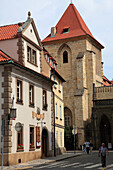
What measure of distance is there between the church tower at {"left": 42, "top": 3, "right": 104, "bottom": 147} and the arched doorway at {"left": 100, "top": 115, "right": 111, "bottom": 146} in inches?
140

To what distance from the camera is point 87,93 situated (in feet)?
166

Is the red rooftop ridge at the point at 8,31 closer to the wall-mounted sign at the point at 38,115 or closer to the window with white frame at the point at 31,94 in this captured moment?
the window with white frame at the point at 31,94

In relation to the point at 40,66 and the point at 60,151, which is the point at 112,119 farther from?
the point at 40,66

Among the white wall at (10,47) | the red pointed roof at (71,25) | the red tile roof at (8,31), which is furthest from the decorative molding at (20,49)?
the red pointed roof at (71,25)

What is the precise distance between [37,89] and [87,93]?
2530cm

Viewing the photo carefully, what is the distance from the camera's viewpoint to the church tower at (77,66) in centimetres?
4888

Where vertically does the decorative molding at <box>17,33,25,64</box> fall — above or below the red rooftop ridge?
below

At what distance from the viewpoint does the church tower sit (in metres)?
48.9

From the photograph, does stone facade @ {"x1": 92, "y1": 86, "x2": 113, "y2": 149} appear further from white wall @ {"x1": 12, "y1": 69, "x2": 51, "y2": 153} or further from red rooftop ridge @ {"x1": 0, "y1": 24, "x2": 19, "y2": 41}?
red rooftop ridge @ {"x1": 0, "y1": 24, "x2": 19, "y2": 41}

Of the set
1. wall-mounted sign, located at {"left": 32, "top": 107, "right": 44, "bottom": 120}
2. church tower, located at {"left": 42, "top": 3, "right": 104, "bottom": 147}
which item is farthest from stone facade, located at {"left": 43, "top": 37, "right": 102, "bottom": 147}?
wall-mounted sign, located at {"left": 32, "top": 107, "right": 44, "bottom": 120}

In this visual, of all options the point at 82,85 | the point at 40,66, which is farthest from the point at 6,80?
the point at 82,85

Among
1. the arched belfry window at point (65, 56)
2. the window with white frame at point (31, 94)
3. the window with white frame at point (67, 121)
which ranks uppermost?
the arched belfry window at point (65, 56)

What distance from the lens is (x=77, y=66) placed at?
50.8 m

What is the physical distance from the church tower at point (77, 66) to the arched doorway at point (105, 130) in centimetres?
356
